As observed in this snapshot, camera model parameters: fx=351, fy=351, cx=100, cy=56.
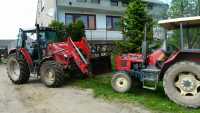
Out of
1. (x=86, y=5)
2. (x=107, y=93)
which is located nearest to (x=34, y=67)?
(x=107, y=93)

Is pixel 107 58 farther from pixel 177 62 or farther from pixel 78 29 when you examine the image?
pixel 78 29

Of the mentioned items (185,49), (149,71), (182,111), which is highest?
(185,49)

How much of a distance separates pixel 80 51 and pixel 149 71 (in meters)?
3.87

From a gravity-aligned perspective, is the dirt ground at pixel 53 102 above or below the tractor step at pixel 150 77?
below

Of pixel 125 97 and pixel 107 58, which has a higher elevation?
pixel 107 58

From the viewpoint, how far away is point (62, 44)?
1329cm

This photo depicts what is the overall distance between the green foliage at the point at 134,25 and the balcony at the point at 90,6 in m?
11.4

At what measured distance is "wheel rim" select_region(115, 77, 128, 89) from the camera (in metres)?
10.5

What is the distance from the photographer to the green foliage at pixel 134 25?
61.5 feet

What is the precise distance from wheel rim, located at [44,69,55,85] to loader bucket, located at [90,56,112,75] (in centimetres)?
149

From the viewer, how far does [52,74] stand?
41.6 ft

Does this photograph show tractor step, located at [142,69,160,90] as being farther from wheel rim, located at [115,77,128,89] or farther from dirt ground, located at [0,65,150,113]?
dirt ground, located at [0,65,150,113]

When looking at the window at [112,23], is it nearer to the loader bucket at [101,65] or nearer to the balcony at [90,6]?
the balcony at [90,6]

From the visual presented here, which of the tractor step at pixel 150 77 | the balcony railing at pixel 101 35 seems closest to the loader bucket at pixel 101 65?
the tractor step at pixel 150 77
